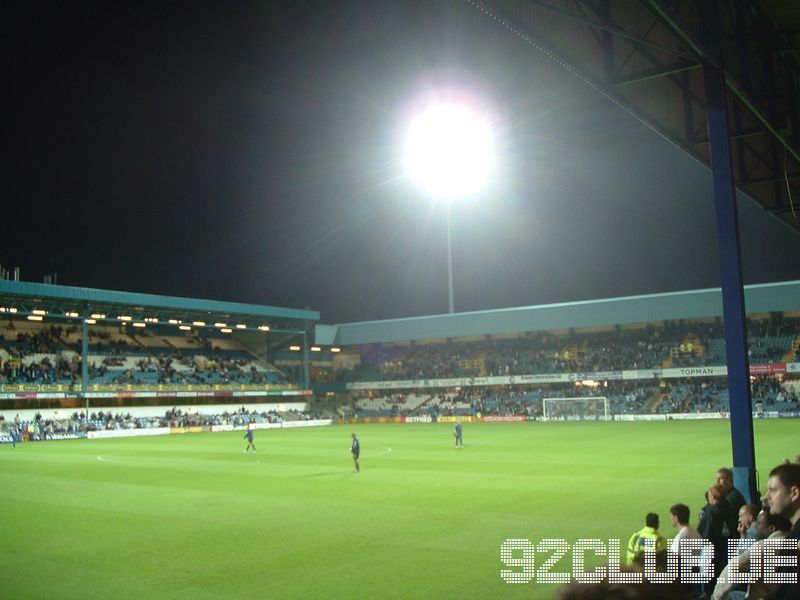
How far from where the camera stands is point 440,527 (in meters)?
14.4

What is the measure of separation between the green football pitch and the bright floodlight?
27342mm

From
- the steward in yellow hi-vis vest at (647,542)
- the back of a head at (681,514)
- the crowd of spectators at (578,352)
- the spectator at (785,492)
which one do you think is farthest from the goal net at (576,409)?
the spectator at (785,492)

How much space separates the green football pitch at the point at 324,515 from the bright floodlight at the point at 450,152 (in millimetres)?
27342

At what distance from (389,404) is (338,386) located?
7136 millimetres

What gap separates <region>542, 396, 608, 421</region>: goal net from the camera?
A: 198 ft

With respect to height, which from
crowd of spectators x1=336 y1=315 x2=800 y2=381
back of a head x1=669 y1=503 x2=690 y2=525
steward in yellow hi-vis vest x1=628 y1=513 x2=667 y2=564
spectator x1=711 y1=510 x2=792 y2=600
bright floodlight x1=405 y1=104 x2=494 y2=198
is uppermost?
bright floodlight x1=405 y1=104 x2=494 y2=198

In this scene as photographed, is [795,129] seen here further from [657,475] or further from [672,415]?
[672,415]

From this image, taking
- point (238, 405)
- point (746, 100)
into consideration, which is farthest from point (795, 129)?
point (238, 405)

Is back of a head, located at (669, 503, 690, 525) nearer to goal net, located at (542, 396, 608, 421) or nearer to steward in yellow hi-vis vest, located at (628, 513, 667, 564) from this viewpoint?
steward in yellow hi-vis vest, located at (628, 513, 667, 564)

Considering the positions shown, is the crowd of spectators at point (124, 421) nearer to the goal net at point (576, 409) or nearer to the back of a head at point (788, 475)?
the goal net at point (576, 409)

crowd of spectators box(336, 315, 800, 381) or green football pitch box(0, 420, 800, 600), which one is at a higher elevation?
crowd of spectators box(336, 315, 800, 381)

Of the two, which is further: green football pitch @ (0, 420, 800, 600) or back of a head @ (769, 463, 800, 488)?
green football pitch @ (0, 420, 800, 600)

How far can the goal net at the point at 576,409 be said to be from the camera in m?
60.2

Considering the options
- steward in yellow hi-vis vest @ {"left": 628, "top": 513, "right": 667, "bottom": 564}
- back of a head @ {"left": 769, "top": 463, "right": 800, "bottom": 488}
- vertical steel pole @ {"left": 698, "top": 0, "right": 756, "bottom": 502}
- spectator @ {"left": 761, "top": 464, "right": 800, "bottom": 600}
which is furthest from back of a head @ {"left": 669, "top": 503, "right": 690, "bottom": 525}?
vertical steel pole @ {"left": 698, "top": 0, "right": 756, "bottom": 502}
